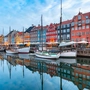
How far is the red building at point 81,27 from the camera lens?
169 feet

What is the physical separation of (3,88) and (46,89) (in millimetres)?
3898

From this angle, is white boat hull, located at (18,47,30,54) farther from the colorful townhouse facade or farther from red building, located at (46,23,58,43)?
red building, located at (46,23,58,43)

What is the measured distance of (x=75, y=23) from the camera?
5528cm

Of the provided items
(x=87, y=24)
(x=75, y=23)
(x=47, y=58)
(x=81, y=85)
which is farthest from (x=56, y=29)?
(x=81, y=85)

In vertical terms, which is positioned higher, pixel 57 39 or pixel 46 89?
pixel 57 39

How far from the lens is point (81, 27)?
175 ft

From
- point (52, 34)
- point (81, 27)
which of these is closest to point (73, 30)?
point (81, 27)

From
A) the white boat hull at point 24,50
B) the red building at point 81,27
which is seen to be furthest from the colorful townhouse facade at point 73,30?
the white boat hull at point 24,50

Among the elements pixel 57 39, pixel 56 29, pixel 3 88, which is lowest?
pixel 3 88

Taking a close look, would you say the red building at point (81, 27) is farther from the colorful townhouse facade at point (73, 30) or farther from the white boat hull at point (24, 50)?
the white boat hull at point (24, 50)

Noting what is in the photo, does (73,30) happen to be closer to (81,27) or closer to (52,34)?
(81,27)

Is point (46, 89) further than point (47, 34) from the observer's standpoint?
No

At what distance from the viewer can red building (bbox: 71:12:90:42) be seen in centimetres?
5141

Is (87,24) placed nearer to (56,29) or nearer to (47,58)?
(56,29)
